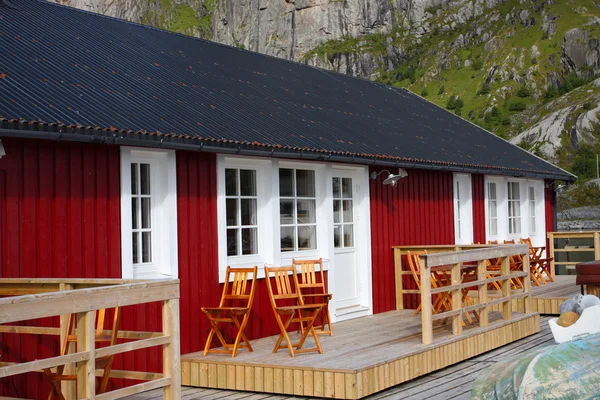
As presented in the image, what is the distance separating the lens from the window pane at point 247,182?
9344 millimetres

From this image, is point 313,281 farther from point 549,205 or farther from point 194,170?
point 549,205

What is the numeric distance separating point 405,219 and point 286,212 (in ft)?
9.85

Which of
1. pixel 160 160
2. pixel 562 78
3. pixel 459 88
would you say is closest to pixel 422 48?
pixel 459 88

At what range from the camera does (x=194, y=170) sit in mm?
8633

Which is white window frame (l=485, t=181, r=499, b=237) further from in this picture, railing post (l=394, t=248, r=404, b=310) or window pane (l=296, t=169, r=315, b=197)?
window pane (l=296, t=169, r=315, b=197)

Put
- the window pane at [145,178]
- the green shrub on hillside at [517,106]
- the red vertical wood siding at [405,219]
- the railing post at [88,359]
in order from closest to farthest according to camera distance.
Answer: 1. the railing post at [88,359]
2. the window pane at [145,178]
3. the red vertical wood siding at [405,219]
4. the green shrub on hillside at [517,106]

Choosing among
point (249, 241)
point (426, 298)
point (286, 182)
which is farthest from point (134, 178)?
point (426, 298)

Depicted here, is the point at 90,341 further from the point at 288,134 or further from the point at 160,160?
the point at 288,134

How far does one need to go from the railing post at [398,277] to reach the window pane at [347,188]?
1342 mm

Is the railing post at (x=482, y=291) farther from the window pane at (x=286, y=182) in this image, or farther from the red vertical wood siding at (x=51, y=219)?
the red vertical wood siding at (x=51, y=219)

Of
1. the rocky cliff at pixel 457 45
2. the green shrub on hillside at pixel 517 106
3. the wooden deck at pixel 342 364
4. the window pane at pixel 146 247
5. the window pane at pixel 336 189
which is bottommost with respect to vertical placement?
the wooden deck at pixel 342 364

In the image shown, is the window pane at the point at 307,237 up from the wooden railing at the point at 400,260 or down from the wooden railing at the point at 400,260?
up

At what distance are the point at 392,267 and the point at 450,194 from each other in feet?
7.41

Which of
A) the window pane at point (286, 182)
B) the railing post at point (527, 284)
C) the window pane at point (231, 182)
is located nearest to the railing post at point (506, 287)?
the railing post at point (527, 284)
